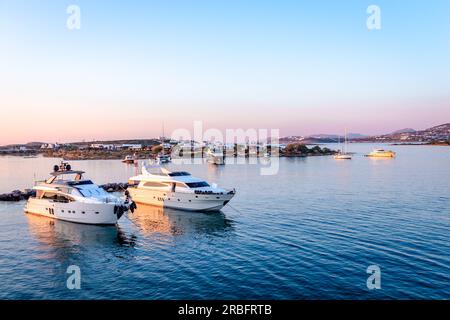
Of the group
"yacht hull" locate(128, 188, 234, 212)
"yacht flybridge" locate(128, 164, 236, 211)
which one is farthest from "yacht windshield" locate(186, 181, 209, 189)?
"yacht hull" locate(128, 188, 234, 212)

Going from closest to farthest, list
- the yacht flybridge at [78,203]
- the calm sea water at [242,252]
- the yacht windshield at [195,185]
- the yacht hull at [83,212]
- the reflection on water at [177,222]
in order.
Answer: the calm sea water at [242,252] → the reflection on water at [177,222] → the yacht hull at [83,212] → the yacht flybridge at [78,203] → the yacht windshield at [195,185]

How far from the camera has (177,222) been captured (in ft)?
122

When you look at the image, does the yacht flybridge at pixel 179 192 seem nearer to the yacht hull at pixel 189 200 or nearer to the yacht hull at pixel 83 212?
the yacht hull at pixel 189 200

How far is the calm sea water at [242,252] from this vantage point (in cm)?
2006

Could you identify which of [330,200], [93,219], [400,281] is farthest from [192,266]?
[330,200]

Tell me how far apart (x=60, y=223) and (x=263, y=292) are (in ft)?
82.2

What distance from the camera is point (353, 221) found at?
34938mm

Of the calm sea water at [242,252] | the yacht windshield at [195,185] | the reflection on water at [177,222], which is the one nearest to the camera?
the calm sea water at [242,252]

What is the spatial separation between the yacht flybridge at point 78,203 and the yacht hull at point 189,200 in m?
7.47

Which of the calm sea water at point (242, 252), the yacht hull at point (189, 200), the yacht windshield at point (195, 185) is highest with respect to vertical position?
the yacht windshield at point (195, 185)

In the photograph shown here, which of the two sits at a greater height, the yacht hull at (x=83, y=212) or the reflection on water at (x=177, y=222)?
the yacht hull at (x=83, y=212)

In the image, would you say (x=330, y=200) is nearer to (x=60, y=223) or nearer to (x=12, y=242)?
(x=60, y=223)

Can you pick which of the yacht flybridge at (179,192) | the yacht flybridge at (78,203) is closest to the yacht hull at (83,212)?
the yacht flybridge at (78,203)

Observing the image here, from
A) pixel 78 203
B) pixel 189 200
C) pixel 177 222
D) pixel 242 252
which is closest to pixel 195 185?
pixel 189 200
